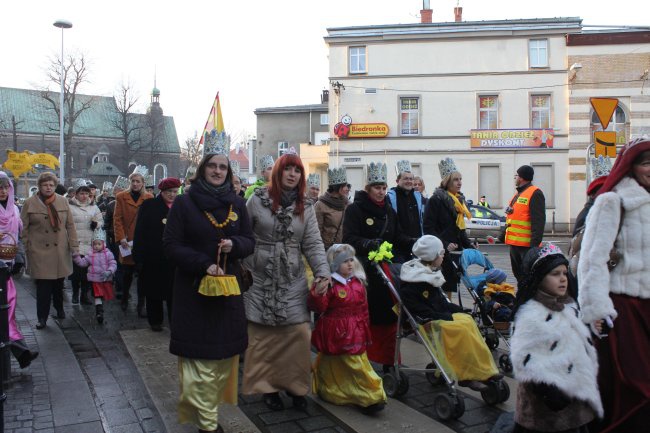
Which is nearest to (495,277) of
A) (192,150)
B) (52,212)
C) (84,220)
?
(52,212)

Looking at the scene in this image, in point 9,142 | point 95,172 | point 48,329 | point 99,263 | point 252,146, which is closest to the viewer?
point 48,329

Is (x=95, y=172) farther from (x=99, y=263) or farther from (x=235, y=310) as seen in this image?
(x=235, y=310)

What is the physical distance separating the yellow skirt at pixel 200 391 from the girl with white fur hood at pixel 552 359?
1.98 m

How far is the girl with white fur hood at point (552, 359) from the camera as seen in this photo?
10.5 feet

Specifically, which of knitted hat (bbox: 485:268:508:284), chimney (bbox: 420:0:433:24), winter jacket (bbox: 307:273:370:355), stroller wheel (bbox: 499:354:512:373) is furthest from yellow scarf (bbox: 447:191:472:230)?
chimney (bbox: 420:0:433:24)

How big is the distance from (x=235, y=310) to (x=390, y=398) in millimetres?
1690

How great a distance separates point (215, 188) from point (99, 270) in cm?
477

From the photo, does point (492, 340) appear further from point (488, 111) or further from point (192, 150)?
point (192, 150)

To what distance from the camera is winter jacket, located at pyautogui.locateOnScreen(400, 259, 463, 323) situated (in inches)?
185

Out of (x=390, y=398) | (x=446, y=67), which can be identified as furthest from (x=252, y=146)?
(x=390, y=398)

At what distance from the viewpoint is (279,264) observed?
4.55 m

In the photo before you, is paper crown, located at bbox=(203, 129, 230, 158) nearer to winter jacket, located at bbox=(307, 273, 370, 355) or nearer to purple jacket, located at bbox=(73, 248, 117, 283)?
winter jacket, located at bbox=(307, 273, 370, 355)

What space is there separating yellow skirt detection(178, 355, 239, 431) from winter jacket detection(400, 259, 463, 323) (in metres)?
1.61

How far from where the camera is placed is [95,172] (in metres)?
71.2
